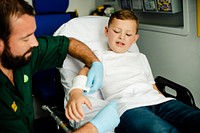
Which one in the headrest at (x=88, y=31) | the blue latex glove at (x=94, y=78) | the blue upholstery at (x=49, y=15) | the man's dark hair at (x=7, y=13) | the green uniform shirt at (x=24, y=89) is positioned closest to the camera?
the man's dark hair at (x=7, y=13)

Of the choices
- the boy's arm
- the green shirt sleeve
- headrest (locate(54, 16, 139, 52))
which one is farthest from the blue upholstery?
the boy's arm

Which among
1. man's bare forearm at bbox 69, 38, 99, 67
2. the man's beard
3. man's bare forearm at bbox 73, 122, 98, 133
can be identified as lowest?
man's bare forearm at bbox 73, 122, 98, 133

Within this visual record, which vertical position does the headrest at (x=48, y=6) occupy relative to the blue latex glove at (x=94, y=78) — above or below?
above

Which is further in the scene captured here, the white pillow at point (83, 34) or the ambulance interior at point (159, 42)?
the ambulance interior at point (159, 42)

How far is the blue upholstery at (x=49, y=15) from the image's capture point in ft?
6.62

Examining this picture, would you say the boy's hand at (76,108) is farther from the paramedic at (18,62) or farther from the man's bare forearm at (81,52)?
the man's bare forearm at (81,52)

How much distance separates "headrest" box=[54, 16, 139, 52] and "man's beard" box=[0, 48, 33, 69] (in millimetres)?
596

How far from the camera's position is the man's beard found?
1168 millimetres

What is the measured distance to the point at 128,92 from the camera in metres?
1.52

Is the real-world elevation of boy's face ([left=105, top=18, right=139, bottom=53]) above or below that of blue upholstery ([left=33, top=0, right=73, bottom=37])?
below

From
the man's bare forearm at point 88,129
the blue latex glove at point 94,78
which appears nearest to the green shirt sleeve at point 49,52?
the blue latex glove at point 94,78

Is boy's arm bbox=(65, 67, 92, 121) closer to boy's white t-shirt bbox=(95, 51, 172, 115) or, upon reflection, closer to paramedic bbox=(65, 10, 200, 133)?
paramedic bbox=(65, 10, 200, 133)

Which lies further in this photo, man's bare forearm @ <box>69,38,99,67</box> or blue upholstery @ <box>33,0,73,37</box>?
blue upholstery @ <box>33,0,73,37</box>

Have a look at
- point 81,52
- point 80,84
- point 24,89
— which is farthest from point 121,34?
point 24,89
